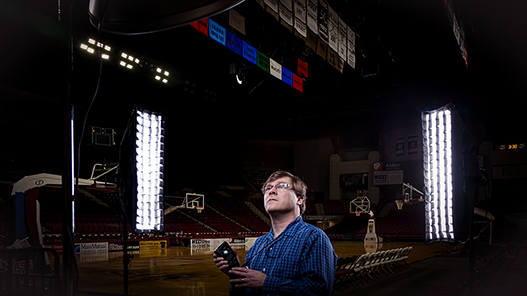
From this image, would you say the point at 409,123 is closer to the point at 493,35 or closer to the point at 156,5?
the point at 493,35

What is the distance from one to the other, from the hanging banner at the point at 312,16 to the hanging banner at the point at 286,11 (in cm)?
85

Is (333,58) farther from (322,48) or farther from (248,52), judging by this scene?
(248,52)

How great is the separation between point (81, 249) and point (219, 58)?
1063cm

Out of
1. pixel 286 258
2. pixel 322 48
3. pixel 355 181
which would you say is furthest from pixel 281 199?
pixel 355 181

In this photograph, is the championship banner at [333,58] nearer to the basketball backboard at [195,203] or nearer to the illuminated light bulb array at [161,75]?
the illuminated light bulb array at [161,75]

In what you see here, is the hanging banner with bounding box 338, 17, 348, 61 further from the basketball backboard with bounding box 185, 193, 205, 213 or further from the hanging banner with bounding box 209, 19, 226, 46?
the basketball backboard with bounding box 185, 193, 205, 213

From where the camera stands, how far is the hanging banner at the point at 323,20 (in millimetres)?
10945

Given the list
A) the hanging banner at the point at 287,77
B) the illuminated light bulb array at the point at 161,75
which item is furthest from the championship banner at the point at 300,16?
the illuminated light bulb array at the point at 161,75

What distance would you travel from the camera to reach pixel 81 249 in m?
15.7

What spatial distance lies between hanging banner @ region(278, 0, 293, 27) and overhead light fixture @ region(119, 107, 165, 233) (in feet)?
19.4

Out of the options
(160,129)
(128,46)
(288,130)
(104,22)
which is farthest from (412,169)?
(104,22)

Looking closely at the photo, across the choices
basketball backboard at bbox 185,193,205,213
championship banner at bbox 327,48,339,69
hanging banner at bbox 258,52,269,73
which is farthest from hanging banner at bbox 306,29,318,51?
basketball backboard at bbox 185,193,205,213

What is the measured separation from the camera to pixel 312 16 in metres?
A: 10.6

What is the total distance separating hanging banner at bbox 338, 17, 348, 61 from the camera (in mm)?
12223
